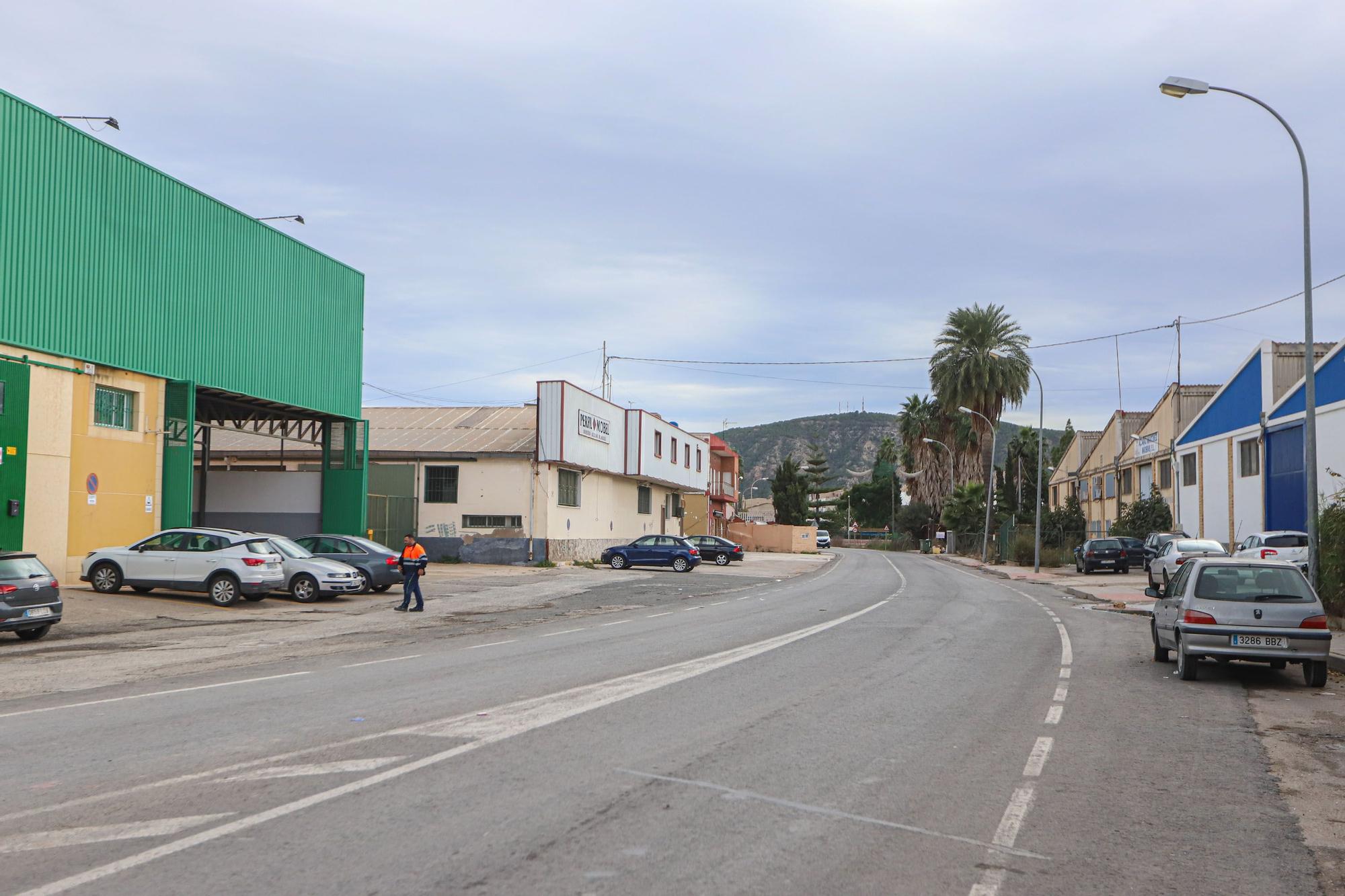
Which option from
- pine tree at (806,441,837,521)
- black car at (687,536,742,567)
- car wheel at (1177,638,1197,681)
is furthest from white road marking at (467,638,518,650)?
pine tree at (806,441,837,521)

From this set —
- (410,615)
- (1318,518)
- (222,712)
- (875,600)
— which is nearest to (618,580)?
(875,600)

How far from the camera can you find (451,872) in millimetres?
5148

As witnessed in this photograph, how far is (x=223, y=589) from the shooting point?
22.6 meters

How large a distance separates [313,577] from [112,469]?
554 centimetres

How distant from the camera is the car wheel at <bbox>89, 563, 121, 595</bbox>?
2319cm

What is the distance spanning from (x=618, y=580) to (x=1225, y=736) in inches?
1030

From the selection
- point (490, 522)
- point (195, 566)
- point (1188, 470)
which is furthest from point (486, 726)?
point (1188, 470)

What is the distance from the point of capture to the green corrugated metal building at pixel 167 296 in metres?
23.0

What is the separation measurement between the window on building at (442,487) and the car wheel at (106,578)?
64.4ft

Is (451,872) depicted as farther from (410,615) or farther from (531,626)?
(410,615)

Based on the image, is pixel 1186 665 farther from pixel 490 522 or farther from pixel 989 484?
pixel 989 484

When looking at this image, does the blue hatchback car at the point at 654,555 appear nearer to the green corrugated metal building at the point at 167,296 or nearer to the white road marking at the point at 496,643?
the green corrugated metal building at the point at 167,296

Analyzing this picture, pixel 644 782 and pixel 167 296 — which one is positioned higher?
pixel 167 296

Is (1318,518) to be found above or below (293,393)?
below
